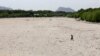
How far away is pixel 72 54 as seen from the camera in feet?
46.4

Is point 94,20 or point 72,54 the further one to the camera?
point 94,20

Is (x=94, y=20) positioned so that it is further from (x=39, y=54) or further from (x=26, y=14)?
(x=26, y=14)

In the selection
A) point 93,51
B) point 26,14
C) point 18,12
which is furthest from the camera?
point 18,12

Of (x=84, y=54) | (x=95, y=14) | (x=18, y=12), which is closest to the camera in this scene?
(x=84, y=54)

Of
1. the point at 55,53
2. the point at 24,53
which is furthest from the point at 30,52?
the point at 55,53

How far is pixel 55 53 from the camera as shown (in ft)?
47.4

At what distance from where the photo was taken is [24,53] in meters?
14.6

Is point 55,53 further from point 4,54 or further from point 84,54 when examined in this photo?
point 4,54

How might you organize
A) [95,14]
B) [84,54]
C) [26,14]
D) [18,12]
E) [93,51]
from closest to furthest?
1. [84,54]
2. [93,51]
3. [95,14]
4. [26,14]
5. [18,12]

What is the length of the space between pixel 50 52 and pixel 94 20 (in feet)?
116

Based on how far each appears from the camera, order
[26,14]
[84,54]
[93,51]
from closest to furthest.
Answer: [84,54] → [93,51] → [26,14]

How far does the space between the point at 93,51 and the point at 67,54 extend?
171cm

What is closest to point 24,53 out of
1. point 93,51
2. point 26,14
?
point 93,51

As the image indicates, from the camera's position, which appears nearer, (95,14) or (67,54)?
(67,54)
